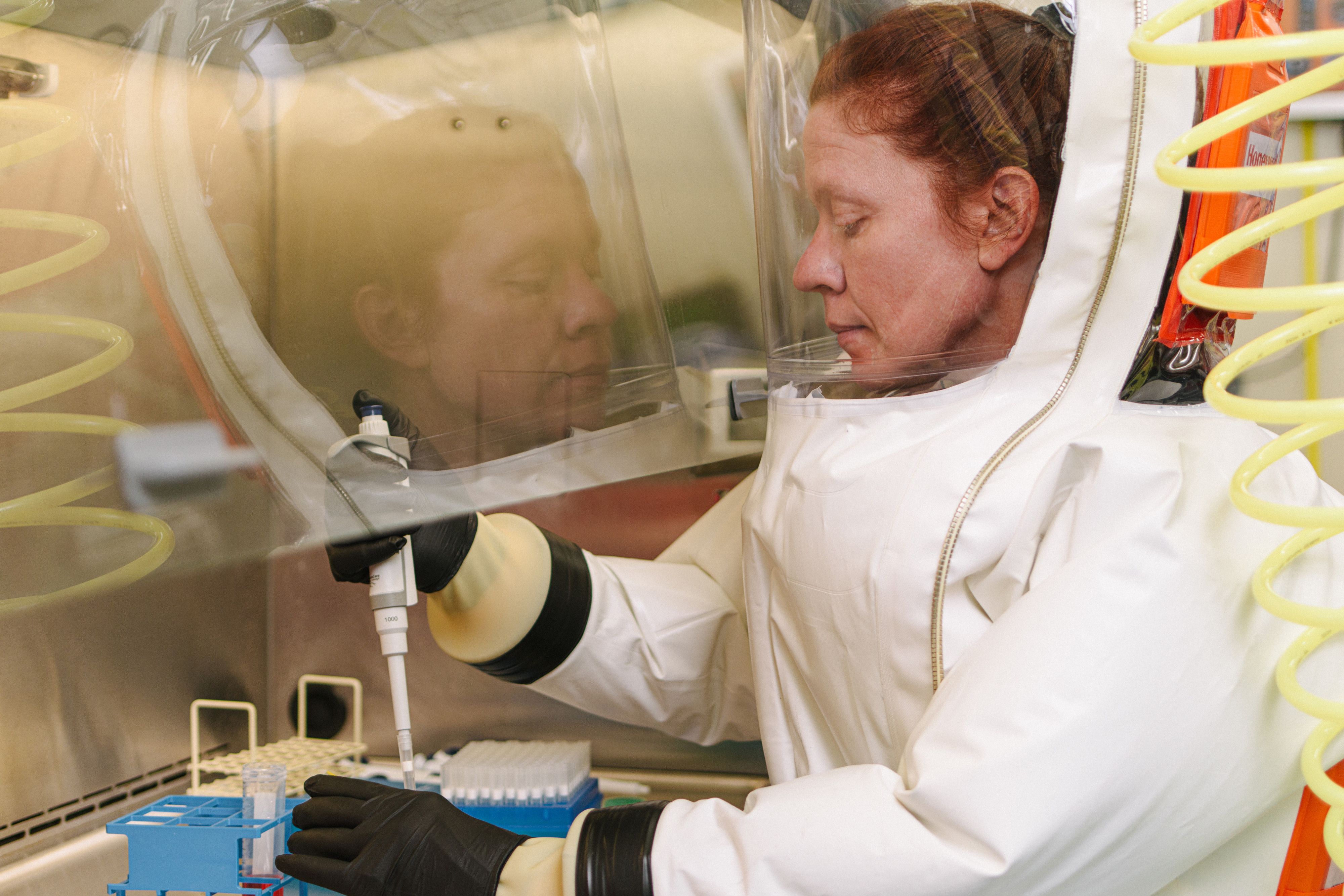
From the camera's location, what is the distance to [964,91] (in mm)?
800

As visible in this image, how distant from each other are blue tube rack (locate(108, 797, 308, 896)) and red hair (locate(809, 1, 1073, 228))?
36.3 inches

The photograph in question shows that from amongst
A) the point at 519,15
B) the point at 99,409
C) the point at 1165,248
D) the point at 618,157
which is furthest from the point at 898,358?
the point at 99,409

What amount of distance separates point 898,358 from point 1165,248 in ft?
0.77

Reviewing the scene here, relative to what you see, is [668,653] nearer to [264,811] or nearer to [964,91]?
[264,811]

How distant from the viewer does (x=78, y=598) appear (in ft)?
3.93

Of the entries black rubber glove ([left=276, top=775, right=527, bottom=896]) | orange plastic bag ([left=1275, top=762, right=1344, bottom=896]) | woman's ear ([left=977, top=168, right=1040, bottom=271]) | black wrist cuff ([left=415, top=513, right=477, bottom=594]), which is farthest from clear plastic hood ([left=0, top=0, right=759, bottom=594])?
orange plastic bag ([left=1275, top=762, right=1344, bottom=896])

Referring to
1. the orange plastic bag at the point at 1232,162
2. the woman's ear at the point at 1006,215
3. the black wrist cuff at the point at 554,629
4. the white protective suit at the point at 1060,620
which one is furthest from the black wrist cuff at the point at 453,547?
the orange plastic bag at the point at 1232,162

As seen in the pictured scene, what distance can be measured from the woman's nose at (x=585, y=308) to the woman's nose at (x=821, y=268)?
0.19 m

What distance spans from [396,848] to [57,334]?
490 mm

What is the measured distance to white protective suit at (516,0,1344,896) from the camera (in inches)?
25.9

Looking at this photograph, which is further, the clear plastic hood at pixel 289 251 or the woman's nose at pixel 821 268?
the woman's nose at pixel 821 268

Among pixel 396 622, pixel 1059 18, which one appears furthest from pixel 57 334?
pixel 1059 18

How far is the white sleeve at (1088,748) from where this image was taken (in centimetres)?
65

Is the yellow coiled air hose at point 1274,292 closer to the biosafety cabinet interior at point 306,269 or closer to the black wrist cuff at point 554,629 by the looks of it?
the biosafety cabinet interior at point 306,269
